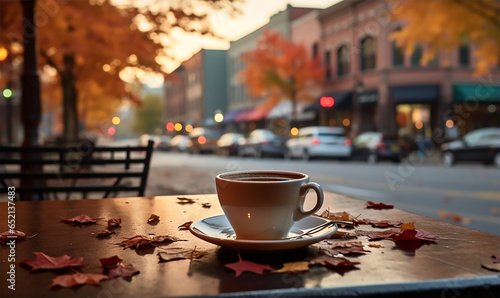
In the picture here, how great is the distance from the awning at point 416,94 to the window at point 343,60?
5.13 meters

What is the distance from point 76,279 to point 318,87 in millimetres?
39085

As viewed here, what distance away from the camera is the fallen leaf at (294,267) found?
4.50ft

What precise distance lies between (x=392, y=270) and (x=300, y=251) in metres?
0.32

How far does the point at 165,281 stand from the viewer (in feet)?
4.25

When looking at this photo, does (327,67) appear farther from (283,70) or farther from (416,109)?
(416,109)

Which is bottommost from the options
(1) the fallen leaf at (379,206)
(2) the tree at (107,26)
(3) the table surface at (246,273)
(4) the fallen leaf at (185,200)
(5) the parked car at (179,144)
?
(5) the parked car at (179,144)

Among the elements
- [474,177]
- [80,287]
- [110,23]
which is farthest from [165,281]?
[474,177]

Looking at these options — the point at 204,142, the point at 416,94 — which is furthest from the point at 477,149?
the point at 204,142

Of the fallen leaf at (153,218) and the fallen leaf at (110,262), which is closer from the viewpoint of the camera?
the fallen leaf at (110,262)

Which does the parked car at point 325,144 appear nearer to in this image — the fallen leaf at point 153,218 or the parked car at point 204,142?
the parked car at point 204,142

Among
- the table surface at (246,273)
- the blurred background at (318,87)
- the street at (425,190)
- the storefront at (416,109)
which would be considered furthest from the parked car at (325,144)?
the table surface at (246,273)

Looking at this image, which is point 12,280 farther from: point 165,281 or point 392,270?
point 392,270

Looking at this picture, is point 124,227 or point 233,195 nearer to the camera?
point 233,195

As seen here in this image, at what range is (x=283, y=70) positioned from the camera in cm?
3716
